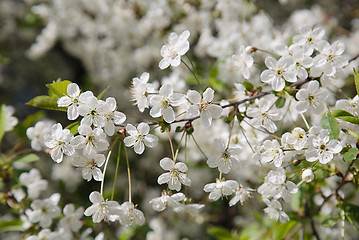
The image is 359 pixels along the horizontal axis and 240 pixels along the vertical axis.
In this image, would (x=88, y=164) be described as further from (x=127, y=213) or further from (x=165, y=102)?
(x=165, y=102)

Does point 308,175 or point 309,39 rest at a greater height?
point 309,39

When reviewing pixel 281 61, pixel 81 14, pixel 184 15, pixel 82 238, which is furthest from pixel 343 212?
pixel 81 14

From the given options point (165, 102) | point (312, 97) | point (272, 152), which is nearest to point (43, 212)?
point (165, 102)

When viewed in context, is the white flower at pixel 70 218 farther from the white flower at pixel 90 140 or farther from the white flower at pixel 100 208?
the white flower at pixel 90 140

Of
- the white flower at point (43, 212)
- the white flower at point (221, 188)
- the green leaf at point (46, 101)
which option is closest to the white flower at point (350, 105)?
the white flower at point (221, 188)

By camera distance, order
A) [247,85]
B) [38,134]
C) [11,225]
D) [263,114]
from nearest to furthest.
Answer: [263,114] < [247,85] < [38,134] < [11,225]

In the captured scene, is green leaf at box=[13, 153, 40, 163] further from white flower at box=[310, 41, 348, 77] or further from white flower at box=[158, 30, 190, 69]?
white flower at box=[310, 41, 348, 77]

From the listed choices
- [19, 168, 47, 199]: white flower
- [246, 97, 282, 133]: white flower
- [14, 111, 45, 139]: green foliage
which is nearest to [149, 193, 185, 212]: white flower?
[246, 97, 282, 133]: white flower

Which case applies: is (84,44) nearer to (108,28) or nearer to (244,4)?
(108,28)
